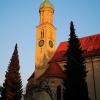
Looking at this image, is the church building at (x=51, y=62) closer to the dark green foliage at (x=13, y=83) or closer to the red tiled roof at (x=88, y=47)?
the red tiled roof at (x=88, y=47)

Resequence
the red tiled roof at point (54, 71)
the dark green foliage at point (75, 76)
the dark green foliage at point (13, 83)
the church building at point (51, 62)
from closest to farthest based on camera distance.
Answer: the dark green foliage at point (75, 76) → the dark green foliage at point (13, 83) → the church building at point (51, 62) → the red tiled roof at point (54, 71)

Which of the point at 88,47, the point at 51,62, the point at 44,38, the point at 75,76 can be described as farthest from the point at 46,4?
the point at 75,76

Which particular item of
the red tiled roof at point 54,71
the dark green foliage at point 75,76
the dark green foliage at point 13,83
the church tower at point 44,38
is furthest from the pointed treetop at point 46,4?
the dark green foliage at point 75,76

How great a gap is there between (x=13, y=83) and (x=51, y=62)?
8.70 meters

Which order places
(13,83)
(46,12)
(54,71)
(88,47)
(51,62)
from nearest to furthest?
(13,83) < (54,71) < (88,47) < (51,62) < (46,12)

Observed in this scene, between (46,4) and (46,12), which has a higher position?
(46,4)

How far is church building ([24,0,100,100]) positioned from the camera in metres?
33.3

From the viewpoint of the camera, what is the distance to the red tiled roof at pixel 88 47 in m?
35.8

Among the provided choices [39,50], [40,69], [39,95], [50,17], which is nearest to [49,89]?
[39,95]

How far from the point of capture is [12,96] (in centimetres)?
3100

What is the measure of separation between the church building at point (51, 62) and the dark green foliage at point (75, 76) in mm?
6787

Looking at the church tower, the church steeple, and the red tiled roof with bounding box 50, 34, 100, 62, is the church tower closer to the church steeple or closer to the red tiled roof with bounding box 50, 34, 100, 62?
the church steeple

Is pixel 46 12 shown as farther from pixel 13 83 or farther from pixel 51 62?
pixel 13 83

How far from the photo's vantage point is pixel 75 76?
2377 centimetres
